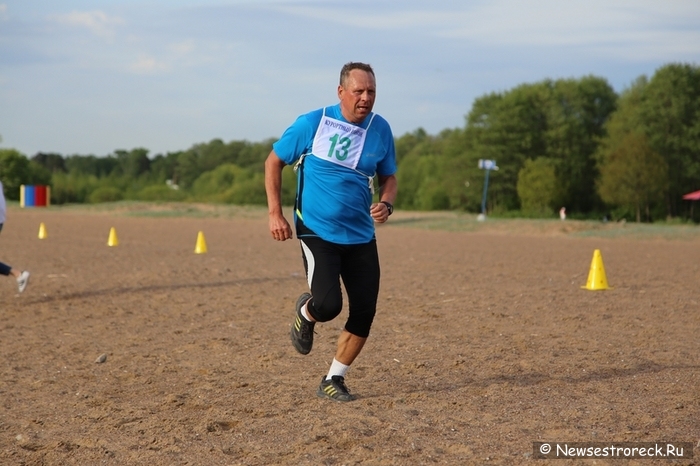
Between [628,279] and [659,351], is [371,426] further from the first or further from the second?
[628,279]

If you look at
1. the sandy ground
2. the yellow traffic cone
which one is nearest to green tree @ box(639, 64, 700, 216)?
the sandy ground

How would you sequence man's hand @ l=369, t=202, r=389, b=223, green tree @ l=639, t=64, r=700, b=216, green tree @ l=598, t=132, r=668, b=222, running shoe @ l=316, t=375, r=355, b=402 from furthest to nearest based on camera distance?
green tree @ l=639, t=64, r=700, b=216 → green tree @ l=598, t=132, r=668, b=222 → running shoe @ l=316, t=375, r=355, b=402 → man's hand @ l=369, t=202, r=389, b=223

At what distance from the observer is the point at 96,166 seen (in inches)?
5497

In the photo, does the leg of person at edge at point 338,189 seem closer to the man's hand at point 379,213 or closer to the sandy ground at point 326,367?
the man's hand at point 379,213

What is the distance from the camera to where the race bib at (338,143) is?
5.73m

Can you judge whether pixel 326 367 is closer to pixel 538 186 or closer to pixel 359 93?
pixel 359 93

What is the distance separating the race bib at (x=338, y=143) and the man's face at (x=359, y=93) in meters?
0.10

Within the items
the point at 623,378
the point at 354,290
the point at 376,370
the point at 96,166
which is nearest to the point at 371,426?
the point at 354,290

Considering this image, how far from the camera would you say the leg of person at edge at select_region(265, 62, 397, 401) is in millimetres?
5730

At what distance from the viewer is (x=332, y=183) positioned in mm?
5734

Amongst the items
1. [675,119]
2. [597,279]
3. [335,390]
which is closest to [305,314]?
[335,390]

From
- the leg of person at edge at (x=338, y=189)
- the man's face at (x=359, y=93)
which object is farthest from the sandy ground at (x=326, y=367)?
the man's face at (x=359, y=93)

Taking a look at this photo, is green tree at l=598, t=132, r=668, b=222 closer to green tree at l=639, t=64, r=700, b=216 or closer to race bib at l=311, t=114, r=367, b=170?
green tree at l=639, t=64, r=700, b=216

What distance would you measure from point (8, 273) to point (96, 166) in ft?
437
